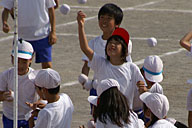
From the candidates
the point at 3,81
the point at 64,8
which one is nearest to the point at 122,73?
the point at 3,81

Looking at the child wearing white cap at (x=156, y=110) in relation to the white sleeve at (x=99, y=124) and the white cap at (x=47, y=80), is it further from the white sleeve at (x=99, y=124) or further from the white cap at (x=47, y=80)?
the white cap at (x=47, y=80)

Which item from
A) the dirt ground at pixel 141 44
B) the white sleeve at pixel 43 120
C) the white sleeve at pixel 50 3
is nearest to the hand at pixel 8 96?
the white sleeve at pixel 43 120

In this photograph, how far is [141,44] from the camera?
1448 cm

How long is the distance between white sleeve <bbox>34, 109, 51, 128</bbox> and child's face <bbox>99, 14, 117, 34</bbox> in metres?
2.01

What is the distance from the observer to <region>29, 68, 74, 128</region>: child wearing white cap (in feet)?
21.2

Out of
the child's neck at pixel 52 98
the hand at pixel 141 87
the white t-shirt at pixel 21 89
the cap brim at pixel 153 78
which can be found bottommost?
the white t-shirt at pixel 21 89

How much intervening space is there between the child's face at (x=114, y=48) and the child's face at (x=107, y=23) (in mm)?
850

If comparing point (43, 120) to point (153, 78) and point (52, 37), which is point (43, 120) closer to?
point (153, 78)

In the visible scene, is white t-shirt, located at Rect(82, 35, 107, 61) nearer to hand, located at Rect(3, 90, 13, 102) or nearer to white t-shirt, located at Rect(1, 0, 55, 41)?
hand, located at Rect(3, 90, 13, 102)

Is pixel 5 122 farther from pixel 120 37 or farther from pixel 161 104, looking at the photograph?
pixel 161 104

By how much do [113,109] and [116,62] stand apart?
141 cm

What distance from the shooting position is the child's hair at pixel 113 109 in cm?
609

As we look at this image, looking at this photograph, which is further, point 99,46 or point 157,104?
point 99,46

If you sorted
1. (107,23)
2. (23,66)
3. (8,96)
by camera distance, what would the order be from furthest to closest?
(107,23)
(23,66)
(8,96)
